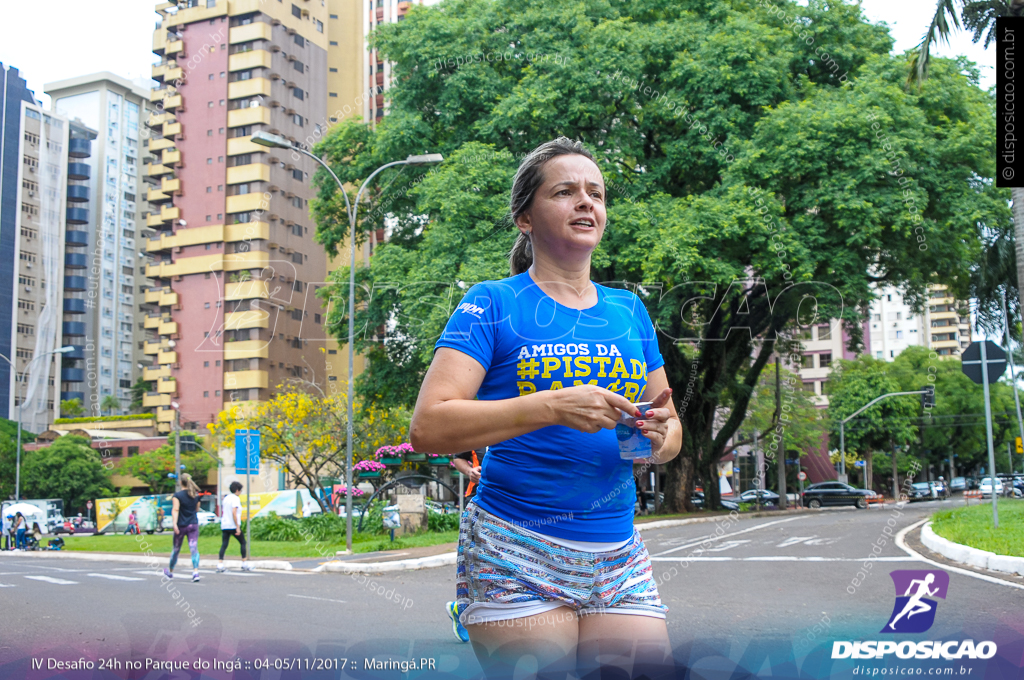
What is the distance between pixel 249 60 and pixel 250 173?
25.1 feet

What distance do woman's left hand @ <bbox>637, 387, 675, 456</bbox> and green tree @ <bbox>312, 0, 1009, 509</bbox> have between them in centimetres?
1620

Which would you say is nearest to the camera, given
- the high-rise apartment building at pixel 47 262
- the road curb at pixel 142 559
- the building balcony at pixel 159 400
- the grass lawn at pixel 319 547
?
the road curb at pixel 142 559

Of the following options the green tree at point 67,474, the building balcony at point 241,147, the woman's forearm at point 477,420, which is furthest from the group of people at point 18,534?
the building balcony at point 241,147

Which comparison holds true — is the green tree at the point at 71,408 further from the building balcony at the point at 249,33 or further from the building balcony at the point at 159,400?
the building balcony at the point at 249,33

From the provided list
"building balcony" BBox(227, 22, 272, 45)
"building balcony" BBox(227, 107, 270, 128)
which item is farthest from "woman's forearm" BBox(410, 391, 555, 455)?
"building balcony" BBox(227, 22, 272, 45)

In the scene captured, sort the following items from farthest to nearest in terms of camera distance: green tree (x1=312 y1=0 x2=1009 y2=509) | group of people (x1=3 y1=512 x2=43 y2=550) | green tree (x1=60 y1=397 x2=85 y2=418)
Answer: green tree (x1=60 y1=397 x2=85 y2=418)
group of people (x1=3 y1=512 x2=43 y2=550)
green tree (x1=312 y1=0 x2=1009 y2=509)

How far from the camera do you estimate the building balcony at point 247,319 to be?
59.0m

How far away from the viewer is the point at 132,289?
8769cm

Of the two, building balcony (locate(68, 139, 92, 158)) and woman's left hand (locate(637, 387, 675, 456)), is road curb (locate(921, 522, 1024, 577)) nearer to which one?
woman's left hand (locate(637, 387, 675, 456))

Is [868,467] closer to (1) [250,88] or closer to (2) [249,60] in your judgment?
(1) [250,88]

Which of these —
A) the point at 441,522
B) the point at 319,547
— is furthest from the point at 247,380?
the point at 319,547

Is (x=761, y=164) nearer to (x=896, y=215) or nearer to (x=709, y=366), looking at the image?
(x=896, y=215)

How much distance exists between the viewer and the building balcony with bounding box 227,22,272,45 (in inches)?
2368

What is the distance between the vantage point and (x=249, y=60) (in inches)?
2368
